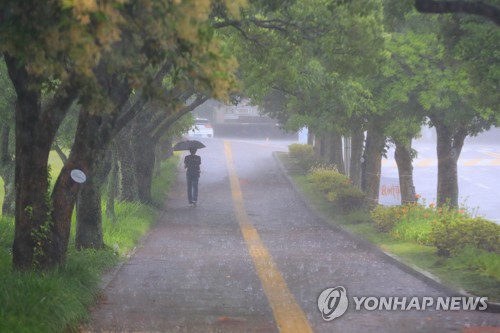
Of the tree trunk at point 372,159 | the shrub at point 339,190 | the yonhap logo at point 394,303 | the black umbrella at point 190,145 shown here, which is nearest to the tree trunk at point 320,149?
the shrub at point 339,190

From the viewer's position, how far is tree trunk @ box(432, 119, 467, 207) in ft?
87.4

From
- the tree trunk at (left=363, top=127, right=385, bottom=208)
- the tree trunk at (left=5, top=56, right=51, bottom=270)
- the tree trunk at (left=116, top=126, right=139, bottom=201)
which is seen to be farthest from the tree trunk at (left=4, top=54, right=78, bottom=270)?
the tree trunk at (left=363, top=127, right=385, bottom=208)

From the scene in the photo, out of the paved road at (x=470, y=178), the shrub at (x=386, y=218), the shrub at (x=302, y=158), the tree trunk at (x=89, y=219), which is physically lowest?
the paved road at (x=470, y=178)

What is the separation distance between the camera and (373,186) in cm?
3064

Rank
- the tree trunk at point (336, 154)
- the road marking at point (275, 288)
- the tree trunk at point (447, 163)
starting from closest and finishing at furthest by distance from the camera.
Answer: the road marking at point (275, 288) → the tree trunk at point (447, 163) → the tree trunk at point (336, 154)

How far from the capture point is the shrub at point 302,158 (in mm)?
41062

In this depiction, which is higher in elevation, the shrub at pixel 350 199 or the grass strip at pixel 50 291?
the grass strip at pixel 50 291

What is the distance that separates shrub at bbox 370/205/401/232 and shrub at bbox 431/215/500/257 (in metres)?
4.88

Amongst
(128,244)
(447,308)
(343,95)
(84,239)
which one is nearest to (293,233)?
→ (343,95)

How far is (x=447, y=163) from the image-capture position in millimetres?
26828

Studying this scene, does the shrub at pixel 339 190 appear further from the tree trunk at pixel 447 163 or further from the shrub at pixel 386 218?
the shrub at pixel 386 218

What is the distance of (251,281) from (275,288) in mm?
928

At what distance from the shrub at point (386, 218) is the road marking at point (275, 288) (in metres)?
2.98

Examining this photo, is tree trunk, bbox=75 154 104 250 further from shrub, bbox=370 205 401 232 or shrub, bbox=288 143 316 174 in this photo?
shrub, bbox=288 143 316 174
